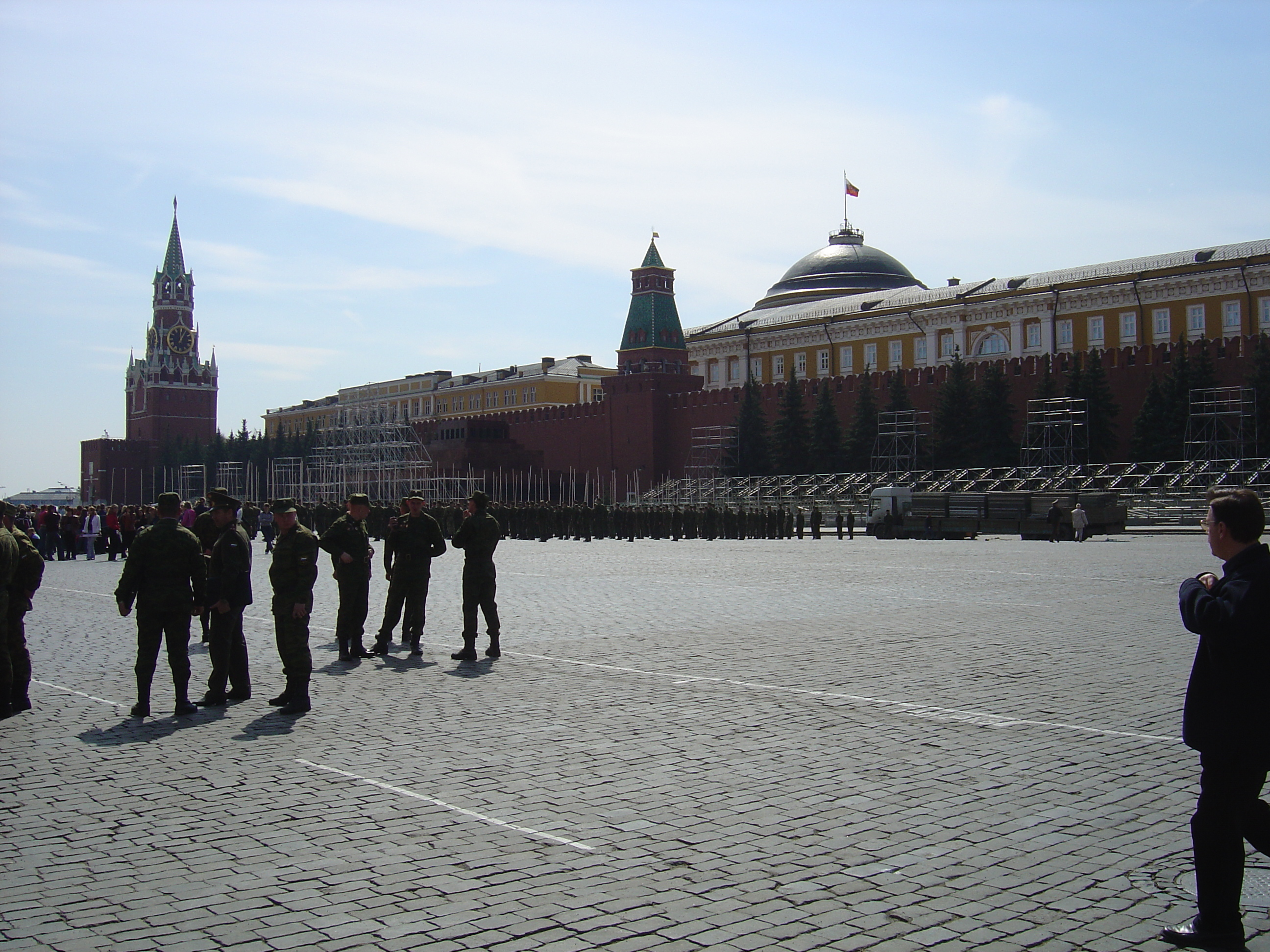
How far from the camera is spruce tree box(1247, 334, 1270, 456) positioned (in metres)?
35.8

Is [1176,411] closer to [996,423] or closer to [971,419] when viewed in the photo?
[996,423]

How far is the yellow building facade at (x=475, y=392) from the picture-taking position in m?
72.9

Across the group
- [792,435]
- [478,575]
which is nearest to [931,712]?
[478,575]

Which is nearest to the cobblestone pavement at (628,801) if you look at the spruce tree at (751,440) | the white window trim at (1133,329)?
the spruce tree at (751,440)

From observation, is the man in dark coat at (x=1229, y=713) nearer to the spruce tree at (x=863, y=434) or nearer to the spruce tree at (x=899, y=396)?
the spruce tree at (x=863, y=434)

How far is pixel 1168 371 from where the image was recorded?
3916 centimetres

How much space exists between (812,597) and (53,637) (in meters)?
7.00

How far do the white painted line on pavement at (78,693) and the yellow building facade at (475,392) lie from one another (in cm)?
5676

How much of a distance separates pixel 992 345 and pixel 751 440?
36.8 feet

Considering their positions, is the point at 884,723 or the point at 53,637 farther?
the point at 53,637

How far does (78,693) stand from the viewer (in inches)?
268

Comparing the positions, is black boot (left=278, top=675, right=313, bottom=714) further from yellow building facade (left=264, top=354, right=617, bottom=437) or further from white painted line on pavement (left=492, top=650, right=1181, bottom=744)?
yellow building facade (left=264, top=354, right=617, bottom=437)

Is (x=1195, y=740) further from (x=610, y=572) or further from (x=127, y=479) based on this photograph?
(x=127, y=479)

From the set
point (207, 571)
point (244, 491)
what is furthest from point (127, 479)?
point (207, 571)
